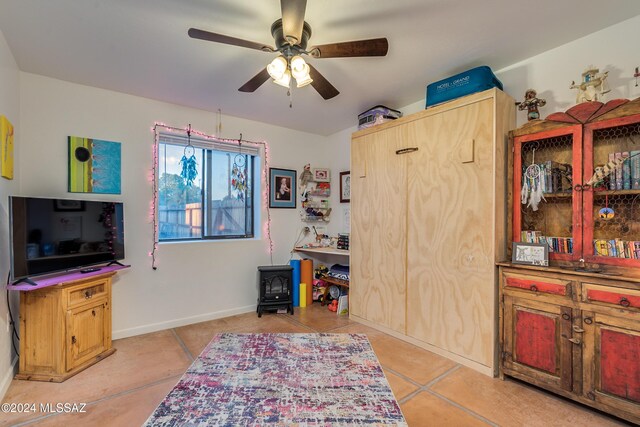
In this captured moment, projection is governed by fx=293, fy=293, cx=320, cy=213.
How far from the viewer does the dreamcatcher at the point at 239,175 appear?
3.94 m

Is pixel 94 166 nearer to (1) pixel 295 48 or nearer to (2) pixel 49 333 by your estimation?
(2) pixel 49 333

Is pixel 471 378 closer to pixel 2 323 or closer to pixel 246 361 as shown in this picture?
pixel 246 361

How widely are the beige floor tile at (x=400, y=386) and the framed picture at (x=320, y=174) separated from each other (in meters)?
2.82

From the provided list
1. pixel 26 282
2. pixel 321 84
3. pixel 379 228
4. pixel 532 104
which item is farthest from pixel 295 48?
pixel 26 282

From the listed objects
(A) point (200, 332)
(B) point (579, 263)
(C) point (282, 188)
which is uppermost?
(C) point (282, 188)

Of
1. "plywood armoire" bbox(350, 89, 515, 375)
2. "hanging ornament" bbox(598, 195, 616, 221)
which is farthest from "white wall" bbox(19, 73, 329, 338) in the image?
"hanging ornament" bbox(598, 195, 616, 221)

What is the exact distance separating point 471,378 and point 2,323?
3.49 meters

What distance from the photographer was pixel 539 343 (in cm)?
205

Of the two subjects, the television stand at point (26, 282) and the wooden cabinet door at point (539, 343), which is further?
the television stand at point (26, 282)

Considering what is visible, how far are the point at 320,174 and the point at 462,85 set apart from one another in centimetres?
233

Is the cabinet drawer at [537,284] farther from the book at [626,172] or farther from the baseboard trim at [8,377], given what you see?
the baseboard trim at [8,377]

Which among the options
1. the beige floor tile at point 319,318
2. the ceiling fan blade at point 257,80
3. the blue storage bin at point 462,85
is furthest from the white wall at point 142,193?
the blue storage bin at point 462,85

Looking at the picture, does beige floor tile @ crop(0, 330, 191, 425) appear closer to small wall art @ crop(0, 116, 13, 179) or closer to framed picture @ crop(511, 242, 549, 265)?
small wall art @ crop(0, 116, 13, 179)

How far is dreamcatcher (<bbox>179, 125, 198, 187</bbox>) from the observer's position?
3572 millimetres
